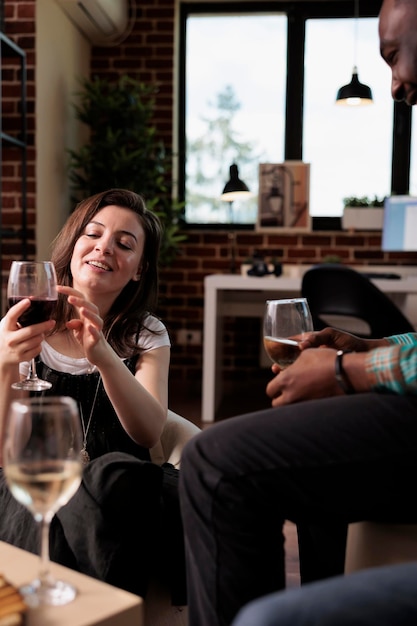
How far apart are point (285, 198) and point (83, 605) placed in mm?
4608

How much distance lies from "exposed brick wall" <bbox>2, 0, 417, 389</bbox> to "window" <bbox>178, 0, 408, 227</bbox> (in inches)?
7.1

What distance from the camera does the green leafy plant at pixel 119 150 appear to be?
4.50 metres

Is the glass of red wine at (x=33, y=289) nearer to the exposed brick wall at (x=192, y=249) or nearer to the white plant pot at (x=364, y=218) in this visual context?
the exposed brick wall at (x=192, y=249)

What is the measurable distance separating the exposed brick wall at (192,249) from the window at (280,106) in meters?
0.18

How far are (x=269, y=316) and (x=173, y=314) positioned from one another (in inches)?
158

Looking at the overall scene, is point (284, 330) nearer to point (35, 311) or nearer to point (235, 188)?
point (35, 311)

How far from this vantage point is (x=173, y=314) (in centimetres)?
529

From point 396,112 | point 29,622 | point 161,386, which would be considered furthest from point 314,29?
point 29,622

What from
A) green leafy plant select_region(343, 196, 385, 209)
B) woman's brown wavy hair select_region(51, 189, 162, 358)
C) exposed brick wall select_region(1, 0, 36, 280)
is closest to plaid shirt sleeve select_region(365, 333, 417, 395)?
woman's brown wavy hair select_region(51, 189, 162, 358)

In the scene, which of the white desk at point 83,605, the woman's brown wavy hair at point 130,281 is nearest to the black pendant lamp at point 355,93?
the woman's brown wavy hair at point 130,281

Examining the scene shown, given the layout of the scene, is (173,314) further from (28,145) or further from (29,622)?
(29,622)

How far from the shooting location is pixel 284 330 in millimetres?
1300

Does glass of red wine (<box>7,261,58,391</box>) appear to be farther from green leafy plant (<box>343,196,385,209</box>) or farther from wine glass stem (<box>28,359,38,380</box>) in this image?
green leafy plant (<box>343,196,385,209</box>)

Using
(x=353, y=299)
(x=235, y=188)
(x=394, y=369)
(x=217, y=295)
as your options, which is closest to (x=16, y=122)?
(x=235, y=188)
